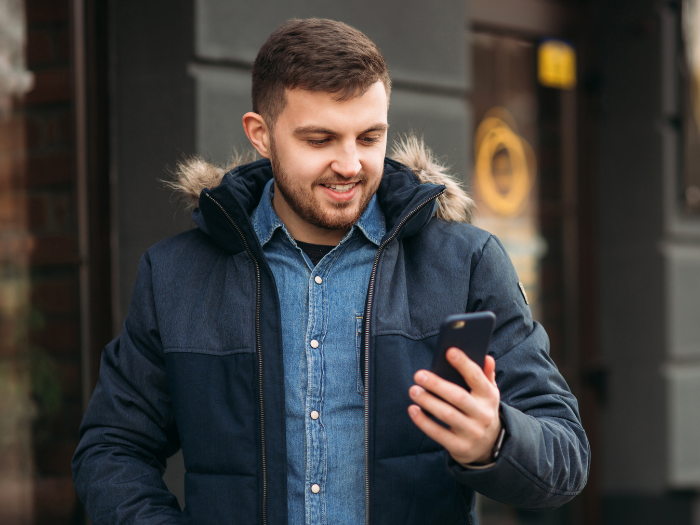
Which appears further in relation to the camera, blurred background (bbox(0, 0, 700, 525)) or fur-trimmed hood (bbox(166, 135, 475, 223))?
blurred background (bbox(0, 0, 700, 525))

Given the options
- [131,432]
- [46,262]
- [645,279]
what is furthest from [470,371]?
[645,279]

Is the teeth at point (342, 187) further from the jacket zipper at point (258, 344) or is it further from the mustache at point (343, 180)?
the jacket zipper at point (258, 344)

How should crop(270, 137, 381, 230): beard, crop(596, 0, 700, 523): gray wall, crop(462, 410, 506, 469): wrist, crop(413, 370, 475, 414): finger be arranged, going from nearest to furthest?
crop(413, 370, 475, 414): finger < crop(462, 410, 506, 469): wrist < crop(270, 137, 381, 230): beard < crop(596, 0, 700, 523): gray wall

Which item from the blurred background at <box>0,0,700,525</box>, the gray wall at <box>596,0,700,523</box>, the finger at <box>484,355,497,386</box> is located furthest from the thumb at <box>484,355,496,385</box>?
the gray wall at <box>596,0,700,523</box>

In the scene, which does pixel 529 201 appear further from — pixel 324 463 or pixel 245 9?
pixel 324 463

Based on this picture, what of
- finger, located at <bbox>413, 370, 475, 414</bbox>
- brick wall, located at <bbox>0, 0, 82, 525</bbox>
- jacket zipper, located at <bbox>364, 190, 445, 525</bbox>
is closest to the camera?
finger, located at <bbox>413, 370, 475, 414</bbox>

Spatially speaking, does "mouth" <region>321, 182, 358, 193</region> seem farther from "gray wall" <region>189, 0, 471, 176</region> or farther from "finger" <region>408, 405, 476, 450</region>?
"gray wall" <region>189, 0, 471, 176</region>

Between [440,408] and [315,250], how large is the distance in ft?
2.07

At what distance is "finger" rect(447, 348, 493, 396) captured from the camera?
130cm

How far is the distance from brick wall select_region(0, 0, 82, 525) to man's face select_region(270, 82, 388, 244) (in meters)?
1.24

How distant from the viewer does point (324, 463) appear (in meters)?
1.66

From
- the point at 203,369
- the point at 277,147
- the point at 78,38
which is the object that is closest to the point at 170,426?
the point at 203,369

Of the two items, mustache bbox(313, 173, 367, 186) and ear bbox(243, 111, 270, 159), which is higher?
ear bbox(243, 111, 270, 159)

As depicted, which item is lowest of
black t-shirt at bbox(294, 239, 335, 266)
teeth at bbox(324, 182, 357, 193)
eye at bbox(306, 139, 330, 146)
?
black t-shirt at bbox(294, 239, 335, 266)
